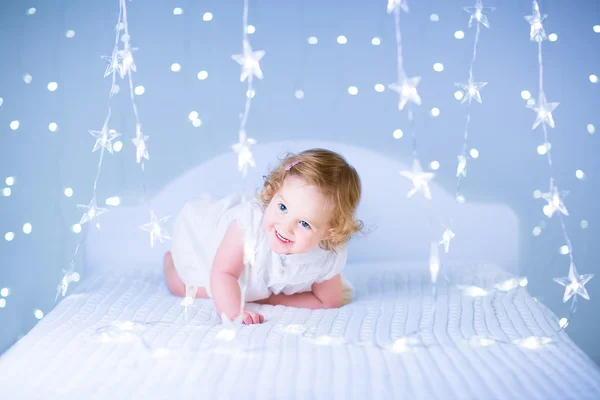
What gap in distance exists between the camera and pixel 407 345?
153cm

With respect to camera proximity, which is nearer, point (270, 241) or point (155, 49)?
point (270, 241)

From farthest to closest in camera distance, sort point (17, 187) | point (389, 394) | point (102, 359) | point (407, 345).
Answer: point (17, 187)
point (407, 345)
point (102, 359)
point (389, 394)

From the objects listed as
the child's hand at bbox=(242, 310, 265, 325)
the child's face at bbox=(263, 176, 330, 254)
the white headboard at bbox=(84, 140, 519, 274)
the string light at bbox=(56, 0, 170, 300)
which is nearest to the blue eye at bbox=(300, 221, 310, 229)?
the child's face at bbox=(263, 176, 330, 254)

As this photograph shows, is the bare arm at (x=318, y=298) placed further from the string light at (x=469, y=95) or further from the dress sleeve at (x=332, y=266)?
the string light at (x=469, y=95)

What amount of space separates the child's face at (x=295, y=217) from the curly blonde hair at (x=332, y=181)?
0.02 metres

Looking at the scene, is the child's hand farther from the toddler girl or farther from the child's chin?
the child's chin

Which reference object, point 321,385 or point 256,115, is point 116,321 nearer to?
point 321,385

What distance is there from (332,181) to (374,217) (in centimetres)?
76

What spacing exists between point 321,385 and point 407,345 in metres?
0.30

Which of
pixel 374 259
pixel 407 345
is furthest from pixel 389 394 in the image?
pixel 374 259

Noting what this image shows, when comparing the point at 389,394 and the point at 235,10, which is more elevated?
the point at 235,10

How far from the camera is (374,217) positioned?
2.38 m

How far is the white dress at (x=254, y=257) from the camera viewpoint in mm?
1799

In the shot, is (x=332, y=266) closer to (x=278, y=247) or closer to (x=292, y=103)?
(x=278, y=247)
